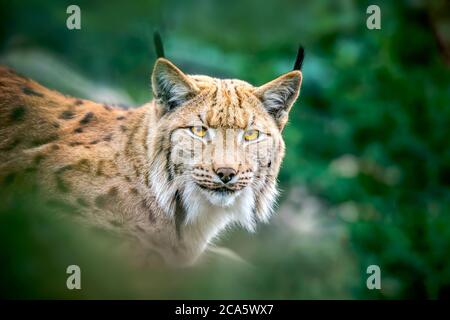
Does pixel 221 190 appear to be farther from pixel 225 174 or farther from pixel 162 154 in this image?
pixel 162 154

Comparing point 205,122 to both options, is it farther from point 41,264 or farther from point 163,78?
point 41,264

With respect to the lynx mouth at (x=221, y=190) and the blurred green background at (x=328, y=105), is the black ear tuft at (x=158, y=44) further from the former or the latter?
the blurred green background at (x=328, y=105)

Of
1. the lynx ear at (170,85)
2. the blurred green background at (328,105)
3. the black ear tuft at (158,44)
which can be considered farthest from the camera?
the blurred green background at (328,105)

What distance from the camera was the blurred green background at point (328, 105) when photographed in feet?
37.0

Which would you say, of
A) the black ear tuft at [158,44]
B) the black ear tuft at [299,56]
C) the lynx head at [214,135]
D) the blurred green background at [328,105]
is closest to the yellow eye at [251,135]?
the lynx head at [214,135]

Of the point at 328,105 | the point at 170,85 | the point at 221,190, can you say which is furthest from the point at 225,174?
the point at 328,105

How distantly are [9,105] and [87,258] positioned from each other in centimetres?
177

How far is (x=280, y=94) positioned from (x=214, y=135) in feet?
1.51

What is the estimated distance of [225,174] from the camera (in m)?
4.76

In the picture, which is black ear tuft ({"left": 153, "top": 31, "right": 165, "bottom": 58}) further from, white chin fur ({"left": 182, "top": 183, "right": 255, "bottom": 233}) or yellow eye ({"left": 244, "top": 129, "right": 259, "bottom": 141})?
white chin fur ({"left": 182, "top": 183, "right": 255, "bottom": 233})

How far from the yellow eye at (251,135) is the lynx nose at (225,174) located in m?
0.22

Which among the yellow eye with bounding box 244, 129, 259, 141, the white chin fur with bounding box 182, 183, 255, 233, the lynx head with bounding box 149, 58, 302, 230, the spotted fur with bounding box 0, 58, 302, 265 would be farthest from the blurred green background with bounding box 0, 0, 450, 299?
the yellow eye with bounding box 244, 129, 259, 141

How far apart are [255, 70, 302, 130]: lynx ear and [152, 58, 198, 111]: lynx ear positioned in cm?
41
